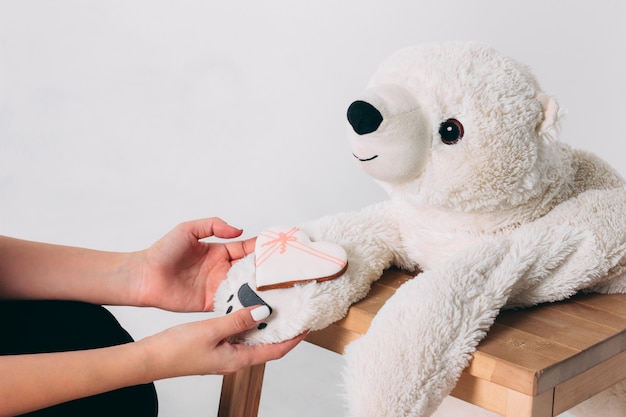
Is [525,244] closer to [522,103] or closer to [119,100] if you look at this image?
[522,103]

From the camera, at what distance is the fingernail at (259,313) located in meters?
0.94

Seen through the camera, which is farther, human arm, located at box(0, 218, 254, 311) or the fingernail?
human arm, located at box(0, 218, 254, 311)

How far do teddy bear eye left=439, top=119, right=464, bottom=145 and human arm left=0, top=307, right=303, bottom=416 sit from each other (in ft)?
0.93

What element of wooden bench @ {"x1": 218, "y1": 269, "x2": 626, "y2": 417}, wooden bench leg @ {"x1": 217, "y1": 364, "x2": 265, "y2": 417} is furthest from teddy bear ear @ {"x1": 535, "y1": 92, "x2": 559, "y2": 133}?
wooden bench leg @ {"x1": 217, "y1": 364, "x2": 265, "y2": 417}

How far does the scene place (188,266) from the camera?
1.15 m

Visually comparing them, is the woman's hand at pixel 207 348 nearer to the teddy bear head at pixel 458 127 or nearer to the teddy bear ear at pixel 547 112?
the teddy bear head at pixel 458 127

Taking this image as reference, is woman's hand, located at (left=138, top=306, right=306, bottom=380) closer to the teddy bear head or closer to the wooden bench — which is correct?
the wooden bench

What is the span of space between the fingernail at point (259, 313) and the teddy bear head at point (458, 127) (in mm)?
194

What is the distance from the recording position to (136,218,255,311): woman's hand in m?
1.13

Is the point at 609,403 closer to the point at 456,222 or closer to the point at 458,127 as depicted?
the point at 456,222

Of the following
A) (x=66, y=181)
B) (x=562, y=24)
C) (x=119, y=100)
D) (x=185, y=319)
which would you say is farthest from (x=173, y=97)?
(x=562, y=24)

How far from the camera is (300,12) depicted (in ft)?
6.63

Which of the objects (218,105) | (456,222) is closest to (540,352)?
(456,222)

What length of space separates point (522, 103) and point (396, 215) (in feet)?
0.80
